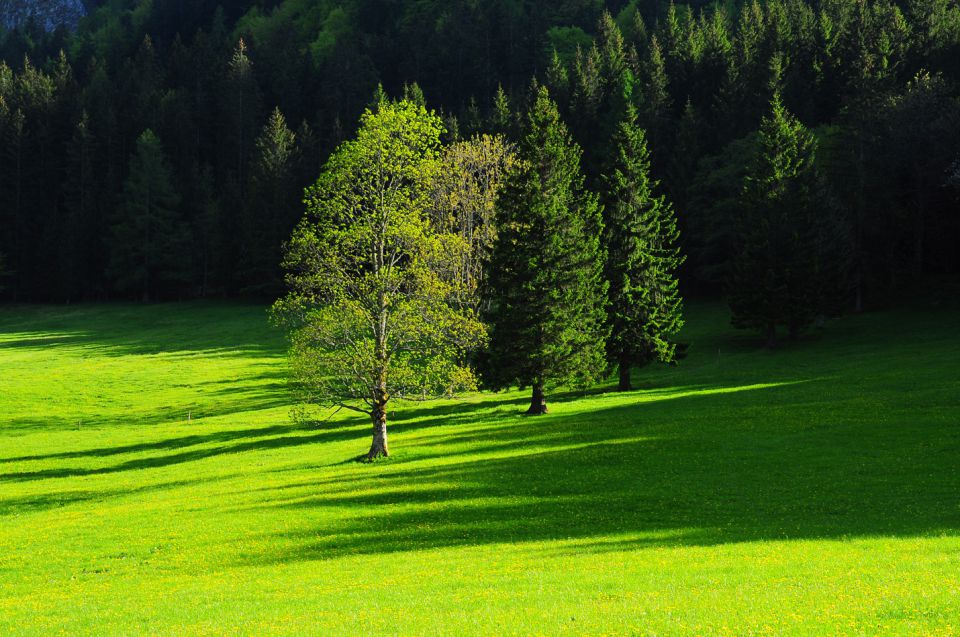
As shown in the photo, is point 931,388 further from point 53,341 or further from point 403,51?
→ point 403,51

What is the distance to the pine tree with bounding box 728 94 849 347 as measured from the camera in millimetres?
68000

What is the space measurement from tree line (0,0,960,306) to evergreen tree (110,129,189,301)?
0.34 m

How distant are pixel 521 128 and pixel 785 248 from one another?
5314 cm

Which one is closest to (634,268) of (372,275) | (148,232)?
(372,275)

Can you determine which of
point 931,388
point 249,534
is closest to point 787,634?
point 249,534

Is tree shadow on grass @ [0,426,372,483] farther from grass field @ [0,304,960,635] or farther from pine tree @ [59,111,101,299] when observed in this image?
pine tree @ [59,111,101,299]

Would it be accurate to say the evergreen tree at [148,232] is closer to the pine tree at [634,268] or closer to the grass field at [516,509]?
the grass field at [516,509]

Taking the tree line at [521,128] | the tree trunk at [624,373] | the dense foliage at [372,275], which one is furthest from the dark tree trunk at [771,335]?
the dense foliage at [372,275]

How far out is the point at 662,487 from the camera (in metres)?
29.2

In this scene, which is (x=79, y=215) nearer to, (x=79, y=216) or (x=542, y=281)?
(x=79, y=216)

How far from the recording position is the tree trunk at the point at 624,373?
5666cm

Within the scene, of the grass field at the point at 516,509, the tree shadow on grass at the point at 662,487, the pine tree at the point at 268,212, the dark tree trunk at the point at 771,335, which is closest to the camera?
the grass field at the point at 516,509

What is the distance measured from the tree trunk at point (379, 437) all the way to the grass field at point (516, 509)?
0.89 metres

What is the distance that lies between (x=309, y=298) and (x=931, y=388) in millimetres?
32994
